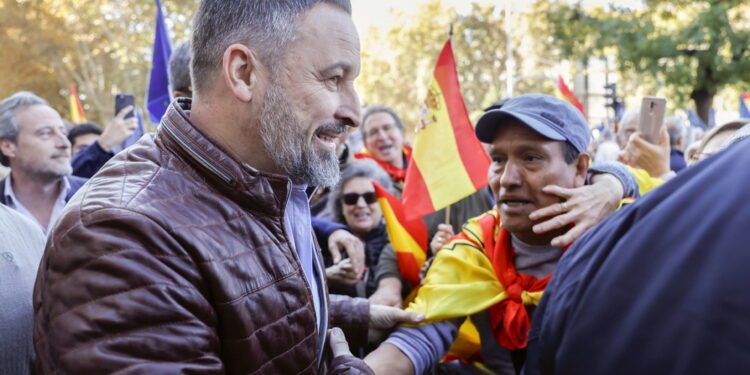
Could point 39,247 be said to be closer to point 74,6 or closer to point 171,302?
point 171,302

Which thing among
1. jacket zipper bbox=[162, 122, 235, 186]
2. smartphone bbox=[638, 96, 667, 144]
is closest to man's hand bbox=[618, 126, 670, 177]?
smartphone bbox=[638, 96, 667, 144]

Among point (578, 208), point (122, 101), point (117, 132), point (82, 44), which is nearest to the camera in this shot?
point (578, 208)

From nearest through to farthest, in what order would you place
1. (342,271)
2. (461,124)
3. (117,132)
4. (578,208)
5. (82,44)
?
(578,208) < (342,271) < (461,124) < (117,132) < (82,44)

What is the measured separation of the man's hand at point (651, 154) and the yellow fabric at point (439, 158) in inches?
36.8

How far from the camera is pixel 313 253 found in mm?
1849

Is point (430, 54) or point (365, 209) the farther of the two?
point (430, 54)

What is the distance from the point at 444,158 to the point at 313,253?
72.6 inches

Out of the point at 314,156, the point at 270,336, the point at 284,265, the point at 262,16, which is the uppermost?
the point at 262,16

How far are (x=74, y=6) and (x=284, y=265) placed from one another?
1798cm

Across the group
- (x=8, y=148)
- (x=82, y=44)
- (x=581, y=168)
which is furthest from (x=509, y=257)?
(x=82, y=44)

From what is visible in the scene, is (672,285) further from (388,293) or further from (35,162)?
(35,162)

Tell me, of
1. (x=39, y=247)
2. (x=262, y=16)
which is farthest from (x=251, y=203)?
(x=39, y=247)

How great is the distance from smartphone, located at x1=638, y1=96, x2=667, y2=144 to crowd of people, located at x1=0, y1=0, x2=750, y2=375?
530mm

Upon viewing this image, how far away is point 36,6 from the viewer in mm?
16312
